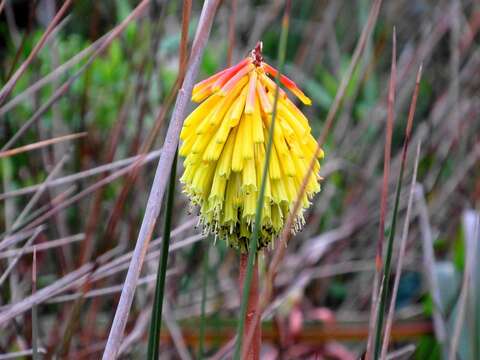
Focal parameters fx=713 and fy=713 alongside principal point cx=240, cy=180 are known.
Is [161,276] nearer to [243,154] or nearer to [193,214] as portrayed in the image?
[243,154]

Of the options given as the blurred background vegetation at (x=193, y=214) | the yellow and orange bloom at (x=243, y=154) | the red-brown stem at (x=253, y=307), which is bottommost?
the red-brown stem at (x=253, y=307)

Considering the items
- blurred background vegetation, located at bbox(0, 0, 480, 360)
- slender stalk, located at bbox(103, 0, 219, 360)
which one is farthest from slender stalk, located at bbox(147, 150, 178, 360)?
blurred background vegetation, located at bbox(0, 0, 480, 360)

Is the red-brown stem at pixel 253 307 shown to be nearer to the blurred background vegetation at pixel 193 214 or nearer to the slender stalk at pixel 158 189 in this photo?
the slender stalk at pixel 158 189

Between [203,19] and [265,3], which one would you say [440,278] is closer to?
[203,19]

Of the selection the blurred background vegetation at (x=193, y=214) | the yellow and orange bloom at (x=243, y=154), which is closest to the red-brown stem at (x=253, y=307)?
the yellow and orange bloom at (x=243, y=154)

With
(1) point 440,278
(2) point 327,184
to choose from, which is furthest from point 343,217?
(1) point 440,278

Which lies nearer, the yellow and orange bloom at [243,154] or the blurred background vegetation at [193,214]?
the yellow and orange bloom at [243,154]

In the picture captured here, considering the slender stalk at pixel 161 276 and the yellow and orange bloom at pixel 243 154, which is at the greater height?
the yellow and orange bloom at pixel 243 154

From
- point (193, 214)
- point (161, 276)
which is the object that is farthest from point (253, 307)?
point (193, 214)

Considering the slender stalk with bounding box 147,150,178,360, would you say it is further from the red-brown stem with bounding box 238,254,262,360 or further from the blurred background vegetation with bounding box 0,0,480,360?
the blurred background vegetation with bounding box 0,0,480,360
